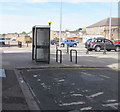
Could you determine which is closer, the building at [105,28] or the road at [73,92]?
the road at [73,92]

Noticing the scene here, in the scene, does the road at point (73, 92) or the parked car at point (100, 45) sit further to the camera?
the parked car at point (100, 45)

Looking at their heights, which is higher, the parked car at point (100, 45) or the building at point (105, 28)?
the building at point (105, 28)

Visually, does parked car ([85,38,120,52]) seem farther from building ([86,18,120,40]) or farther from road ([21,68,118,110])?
building ([86,18,120,40])

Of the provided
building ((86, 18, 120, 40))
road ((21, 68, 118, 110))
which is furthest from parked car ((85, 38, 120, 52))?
building ((86, 18, 120, 40))

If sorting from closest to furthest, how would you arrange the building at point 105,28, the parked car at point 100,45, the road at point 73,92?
the road at point 73,92
the parked car at point 100,45
the building at point 105,28

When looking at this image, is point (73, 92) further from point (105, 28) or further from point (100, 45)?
point (105, 28)

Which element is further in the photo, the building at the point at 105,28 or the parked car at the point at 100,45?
the building at the point at 105,28

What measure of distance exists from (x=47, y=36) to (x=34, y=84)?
5775mm

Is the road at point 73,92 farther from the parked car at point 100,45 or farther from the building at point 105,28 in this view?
the building at point 105,28

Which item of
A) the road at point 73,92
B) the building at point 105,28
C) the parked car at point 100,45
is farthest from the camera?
the building at point 105,28

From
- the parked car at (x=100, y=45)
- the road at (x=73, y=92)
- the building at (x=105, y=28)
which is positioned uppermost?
the building at (x=105, y=28)

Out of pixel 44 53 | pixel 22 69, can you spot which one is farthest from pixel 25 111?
pixel 44 53

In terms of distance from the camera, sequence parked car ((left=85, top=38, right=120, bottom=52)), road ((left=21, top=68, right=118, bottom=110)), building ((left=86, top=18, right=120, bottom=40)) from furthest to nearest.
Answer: building ((left=86, top=18, right=120, bottom=40)) < parked car ((left=85, top=38, right=120, bottom=52)) < road ((left=21, top=68, right=118, bottom=110))

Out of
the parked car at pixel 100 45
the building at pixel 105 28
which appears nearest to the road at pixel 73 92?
the parked car at pixel 100 45
